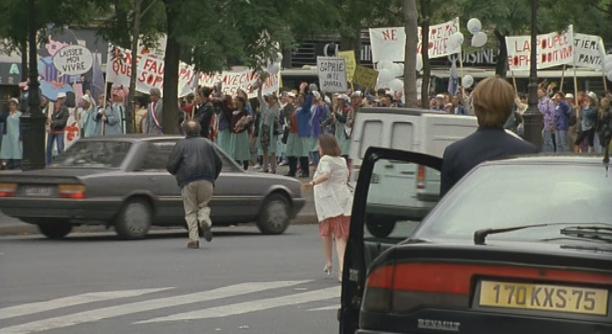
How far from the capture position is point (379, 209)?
30.1 feet

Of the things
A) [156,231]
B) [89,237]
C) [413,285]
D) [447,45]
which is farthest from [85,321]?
[447,45]

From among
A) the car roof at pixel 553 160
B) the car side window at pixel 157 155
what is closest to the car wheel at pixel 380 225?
the car roof at pixel 553 160

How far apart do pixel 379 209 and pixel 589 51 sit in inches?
1322

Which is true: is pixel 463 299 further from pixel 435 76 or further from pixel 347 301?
pixel 435 76

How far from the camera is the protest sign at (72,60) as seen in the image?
1443 inches

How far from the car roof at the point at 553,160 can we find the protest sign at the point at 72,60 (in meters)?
28.9

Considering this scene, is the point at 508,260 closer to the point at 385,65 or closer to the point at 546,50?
the point at 546,50

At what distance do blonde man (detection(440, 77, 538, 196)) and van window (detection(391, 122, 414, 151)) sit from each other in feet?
15.4

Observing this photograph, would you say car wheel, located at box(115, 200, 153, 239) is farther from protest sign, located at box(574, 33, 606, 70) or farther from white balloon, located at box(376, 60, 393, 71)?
white balloon, located at box(376, 60, 393, 71)

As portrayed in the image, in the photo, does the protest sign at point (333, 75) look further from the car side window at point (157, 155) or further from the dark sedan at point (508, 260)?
the dark sedan at point (508, 260)

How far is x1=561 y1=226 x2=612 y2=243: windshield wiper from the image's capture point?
7.45 meters

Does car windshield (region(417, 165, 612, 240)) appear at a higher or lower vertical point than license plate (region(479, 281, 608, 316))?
higher

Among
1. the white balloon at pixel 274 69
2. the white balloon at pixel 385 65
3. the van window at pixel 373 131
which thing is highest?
the white balloon at pixel 385 65

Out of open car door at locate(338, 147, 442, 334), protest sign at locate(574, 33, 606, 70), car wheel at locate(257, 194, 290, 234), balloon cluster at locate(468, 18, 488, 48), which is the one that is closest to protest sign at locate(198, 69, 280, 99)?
balloon cluster at locate(468, 18, 488, 48)
